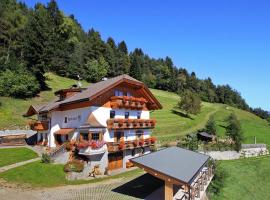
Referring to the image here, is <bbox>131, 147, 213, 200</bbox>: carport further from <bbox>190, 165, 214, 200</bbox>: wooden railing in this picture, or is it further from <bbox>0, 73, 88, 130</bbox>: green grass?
<bbox>0, 73, 88, 130</bbox>: green grass

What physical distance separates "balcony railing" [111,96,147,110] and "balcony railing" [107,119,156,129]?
187 centimetres

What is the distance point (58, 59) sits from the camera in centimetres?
9519

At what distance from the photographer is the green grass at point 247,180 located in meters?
34.8

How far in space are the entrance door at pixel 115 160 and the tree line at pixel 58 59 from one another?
33.9m

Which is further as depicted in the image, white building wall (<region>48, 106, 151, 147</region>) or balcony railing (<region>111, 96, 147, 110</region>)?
balcony railing (<region>111, 96, 147, 110</region>)

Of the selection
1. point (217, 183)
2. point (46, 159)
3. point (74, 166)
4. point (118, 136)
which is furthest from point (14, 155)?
point (217, 183)

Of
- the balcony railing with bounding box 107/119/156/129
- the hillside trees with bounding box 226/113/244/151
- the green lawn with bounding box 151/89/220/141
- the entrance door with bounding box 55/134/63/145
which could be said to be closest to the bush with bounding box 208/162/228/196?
the balcony railing with bounding box 107/119/156/129

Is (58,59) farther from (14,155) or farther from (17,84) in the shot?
(14,155)

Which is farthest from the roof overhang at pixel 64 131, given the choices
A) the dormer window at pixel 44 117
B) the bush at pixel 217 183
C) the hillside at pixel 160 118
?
the bush at pixel 217 183

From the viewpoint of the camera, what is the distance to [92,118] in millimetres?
34969

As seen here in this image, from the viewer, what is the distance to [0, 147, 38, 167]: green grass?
35088 millimetres

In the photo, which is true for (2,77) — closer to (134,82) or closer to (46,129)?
(46,129)

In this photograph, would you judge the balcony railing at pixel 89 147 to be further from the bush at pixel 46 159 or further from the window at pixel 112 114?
the window at pixel 112 114

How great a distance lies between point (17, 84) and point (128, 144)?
117ft
